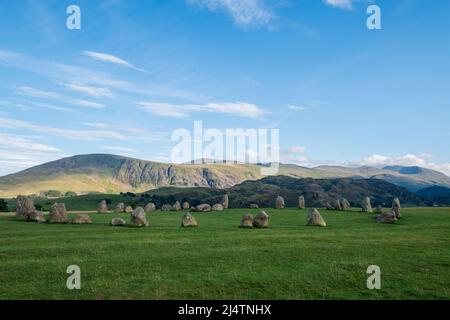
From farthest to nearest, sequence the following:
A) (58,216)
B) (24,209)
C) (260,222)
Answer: (24,209)
(58,216)
(260,222)

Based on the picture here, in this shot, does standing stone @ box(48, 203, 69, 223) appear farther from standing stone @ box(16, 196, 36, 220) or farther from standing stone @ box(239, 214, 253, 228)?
standing stone @ box(239, 214, 253, 228)

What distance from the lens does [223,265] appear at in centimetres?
2119

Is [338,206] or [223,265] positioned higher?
[338,206]

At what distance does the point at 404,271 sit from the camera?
20.4m

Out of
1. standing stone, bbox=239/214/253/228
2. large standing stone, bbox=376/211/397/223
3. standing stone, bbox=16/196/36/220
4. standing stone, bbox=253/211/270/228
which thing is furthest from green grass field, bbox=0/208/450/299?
standing stone, bbox=16/196/36/220

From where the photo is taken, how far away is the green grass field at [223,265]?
1675cm

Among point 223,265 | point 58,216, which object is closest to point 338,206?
point 58,216

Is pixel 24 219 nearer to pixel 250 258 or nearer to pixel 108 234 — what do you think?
pixel 108 234

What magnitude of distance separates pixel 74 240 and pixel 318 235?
19.5m

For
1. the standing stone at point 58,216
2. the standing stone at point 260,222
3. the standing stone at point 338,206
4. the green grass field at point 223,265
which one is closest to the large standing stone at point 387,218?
the green grass field at point 223,265

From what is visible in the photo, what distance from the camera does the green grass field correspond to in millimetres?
16750

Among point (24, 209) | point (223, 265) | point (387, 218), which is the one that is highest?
point (24, 209)

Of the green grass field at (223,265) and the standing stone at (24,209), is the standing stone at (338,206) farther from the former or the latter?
the standing stone at (24,209)

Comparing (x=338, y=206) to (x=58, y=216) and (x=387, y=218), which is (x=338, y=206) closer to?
(x=387, y=218)
